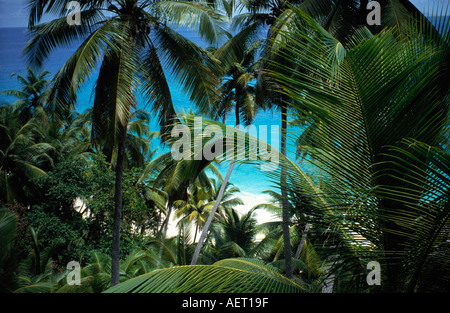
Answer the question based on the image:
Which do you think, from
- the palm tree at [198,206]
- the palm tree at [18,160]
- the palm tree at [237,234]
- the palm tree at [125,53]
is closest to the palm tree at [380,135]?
the palm tree at [125,53]

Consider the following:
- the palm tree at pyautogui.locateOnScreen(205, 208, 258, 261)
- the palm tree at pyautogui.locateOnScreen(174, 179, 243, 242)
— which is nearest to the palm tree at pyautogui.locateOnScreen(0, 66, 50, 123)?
the palm tree at pyautogui.locateOnScreen(174, 179, 243, 242)

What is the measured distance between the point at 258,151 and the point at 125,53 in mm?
5297

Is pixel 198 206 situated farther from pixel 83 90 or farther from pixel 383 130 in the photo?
pixel 83 90

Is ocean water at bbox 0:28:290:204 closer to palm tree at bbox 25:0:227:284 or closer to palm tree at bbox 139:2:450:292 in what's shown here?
palm tree at bbox 25:0:227:284

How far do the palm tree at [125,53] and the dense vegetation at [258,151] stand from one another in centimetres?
3

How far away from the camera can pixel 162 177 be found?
16094mm

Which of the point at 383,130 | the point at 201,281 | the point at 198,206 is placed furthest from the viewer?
the point at 198,206

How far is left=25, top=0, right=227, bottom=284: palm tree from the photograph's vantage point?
6.64 m

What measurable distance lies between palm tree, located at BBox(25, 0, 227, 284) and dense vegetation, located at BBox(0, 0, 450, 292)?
0.11ft

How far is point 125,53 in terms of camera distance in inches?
276

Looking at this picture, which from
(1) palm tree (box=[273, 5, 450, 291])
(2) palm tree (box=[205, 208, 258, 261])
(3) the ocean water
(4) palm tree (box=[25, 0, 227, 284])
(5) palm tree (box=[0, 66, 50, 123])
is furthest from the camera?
(3) the ocean water

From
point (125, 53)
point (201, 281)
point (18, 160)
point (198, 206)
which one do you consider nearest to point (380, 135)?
point (201, 281)

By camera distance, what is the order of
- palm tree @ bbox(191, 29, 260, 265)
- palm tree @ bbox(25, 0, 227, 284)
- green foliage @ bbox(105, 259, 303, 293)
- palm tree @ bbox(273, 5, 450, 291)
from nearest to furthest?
1. palm tree @ bbox(273, 5, 450, 291)
2. green foliage @ bbox(105, 259, 303, 293)
3. palm tree @ bbox(25, 0, 227, 284)
4. palm tree @ bbox(191, 29, 260, 265)
